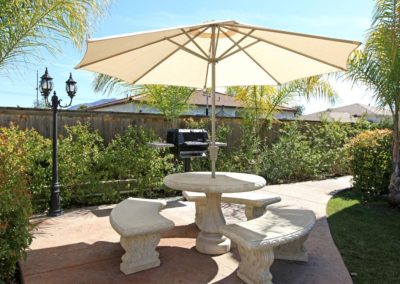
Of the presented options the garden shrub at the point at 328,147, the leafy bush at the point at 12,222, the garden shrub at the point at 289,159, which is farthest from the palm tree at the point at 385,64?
the leafy bush at the point at 12,222

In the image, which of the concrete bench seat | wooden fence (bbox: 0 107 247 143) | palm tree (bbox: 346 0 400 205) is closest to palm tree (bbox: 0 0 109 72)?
wooden fence (bbox: 0 107 247 143)

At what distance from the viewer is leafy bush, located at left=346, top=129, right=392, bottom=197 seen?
6676 millimetres

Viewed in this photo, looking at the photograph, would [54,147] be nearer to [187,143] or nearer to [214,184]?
[187,143]

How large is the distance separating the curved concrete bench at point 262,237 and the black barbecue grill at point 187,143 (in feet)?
9.61

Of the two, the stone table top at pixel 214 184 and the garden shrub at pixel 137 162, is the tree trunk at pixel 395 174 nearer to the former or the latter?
the stone table top at pixel 214 184

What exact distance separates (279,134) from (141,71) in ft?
19.2

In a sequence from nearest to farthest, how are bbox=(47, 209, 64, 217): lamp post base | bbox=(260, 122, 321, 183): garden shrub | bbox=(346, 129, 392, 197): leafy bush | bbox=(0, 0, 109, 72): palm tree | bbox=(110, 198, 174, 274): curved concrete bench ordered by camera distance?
bbox=(110, 198, 174, 274): curved concrete bench
bbox=(0, 0, 109, 72): palm tree
bbox=(47, 209, 64, 217): lamp post base
bbox=(346, 129, 392, 197): leafy bush
bbox=(260, 122, 321, 183): garden shrub

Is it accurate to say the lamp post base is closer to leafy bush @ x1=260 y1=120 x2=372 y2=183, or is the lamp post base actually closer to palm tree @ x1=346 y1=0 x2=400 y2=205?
leafy bush @ x1=260 y1=120 x2=372 y2=183

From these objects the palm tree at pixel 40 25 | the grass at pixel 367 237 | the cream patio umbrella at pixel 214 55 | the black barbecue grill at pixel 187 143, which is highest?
the palm tree at pixel 40 25

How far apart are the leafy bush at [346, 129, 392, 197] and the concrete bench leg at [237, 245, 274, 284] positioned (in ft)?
16.1

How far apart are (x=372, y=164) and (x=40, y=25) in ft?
21.4

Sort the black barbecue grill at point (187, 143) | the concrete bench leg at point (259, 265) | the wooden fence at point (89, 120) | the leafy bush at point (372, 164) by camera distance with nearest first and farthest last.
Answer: the concrete bench leg at point (259, 265) → the wooden fence at point (89, 120) → the black barbecue grill at point (187, 143) → the leafy bush at point (372, 164)

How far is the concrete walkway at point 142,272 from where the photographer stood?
3016 millimetres

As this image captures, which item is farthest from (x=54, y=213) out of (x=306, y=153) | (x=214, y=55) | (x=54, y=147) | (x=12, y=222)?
(x=306, y=153)
